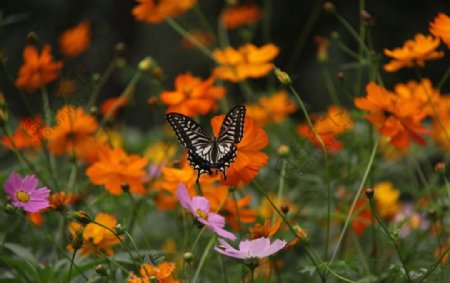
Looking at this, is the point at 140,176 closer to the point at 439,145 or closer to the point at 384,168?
the point at 384,168

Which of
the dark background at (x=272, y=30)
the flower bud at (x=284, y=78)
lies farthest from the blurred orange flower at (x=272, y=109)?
the dark background at (x=272, y=30)

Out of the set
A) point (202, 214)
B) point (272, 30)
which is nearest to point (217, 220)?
point (202, 214)

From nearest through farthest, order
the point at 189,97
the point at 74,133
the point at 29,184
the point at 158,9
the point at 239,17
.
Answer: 1. the point at 29,184
2. the point at 189,97
3. the point at 74,133
4. the point at 158,9
5. the point at 239,17

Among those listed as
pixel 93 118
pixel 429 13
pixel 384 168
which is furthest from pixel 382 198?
pixel 429 13

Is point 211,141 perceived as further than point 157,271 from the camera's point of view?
Yes

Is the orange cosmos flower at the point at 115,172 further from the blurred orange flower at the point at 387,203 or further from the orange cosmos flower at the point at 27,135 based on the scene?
the blurred orange flower at the point at 387,203

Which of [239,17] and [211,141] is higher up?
[211,141]

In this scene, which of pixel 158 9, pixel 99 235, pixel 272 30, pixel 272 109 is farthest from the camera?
pixel 272 30

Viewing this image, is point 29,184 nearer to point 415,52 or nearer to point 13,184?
point 13,184
